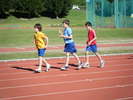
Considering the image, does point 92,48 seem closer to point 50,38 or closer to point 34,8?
point 50,38

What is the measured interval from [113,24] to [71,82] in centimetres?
3544

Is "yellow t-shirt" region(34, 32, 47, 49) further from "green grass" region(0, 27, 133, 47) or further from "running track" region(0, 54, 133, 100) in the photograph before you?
"green grass" region(0, 27, 133, 47)

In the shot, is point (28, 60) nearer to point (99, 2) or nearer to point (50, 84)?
point (50, 84)

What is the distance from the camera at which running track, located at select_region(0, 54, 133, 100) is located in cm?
891

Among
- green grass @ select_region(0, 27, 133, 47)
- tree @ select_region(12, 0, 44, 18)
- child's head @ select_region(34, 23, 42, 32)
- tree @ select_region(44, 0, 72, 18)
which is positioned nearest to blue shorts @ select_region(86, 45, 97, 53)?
child's head @ select_region(34, 23, 42, 32)

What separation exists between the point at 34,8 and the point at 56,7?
4.53 meters

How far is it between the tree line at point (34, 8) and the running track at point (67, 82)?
5315 cm

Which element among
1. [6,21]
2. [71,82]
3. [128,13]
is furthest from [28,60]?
[6,21]

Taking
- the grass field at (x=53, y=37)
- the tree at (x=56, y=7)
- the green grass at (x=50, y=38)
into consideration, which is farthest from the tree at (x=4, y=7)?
the green grass at (x=50, y=38)

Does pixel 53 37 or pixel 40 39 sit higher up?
pixel 40 39

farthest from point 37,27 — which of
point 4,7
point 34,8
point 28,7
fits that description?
point 28,7

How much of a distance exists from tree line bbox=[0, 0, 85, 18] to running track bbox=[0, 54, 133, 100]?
53.1 m

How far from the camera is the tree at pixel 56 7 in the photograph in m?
70.6

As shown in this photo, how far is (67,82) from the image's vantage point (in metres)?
10.7
